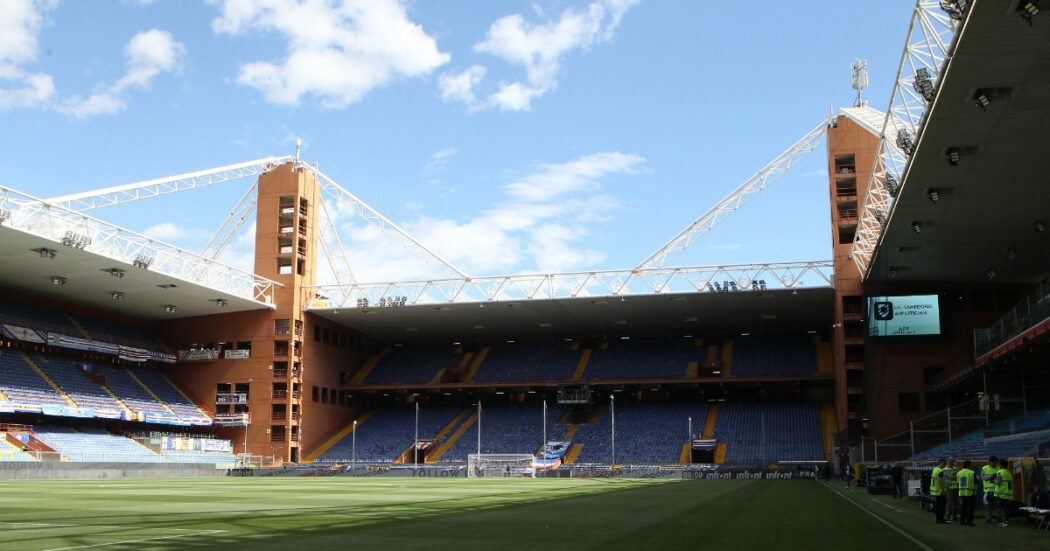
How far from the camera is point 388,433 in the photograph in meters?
80.1

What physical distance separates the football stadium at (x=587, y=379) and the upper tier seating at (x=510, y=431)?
353 mm

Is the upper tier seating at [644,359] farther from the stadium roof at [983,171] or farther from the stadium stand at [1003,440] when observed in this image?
the stadium stand at [1003,440]

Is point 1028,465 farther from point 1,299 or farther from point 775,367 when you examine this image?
point 1,299

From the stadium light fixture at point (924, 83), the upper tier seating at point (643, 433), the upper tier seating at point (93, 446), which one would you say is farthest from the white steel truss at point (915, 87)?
the upper tier seating at point (93, 446)

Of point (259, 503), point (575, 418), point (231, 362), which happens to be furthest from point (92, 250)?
point (575, 418)

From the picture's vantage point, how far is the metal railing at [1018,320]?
122ft

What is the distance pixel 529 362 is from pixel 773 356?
69.7 ft

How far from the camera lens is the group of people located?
21.7 m

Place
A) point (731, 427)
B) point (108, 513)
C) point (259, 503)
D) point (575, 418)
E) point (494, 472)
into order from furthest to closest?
1. point (575, 418)
2. point (731, 427)
3. point (494, 472)
4. point (259, 503)
5. point (108, 513)

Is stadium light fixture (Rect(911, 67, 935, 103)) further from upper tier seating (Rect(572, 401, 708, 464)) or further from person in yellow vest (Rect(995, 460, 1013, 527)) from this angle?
upper tier seating (Rect(572, 401, 708, 464))

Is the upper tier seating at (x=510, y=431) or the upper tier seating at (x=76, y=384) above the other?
the upper tier seating at (x=76, y=384)

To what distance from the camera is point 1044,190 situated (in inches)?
1393

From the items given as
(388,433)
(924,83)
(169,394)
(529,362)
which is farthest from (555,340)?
(924,83)

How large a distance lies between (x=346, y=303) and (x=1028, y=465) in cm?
5935
